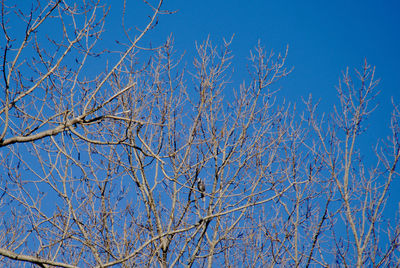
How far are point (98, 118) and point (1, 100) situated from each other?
110cm

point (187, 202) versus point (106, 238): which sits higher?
point (187, 202)

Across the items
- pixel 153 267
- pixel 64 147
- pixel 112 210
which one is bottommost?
pixel 153 267

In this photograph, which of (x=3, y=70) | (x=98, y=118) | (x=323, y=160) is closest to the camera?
(x=3, y=70)

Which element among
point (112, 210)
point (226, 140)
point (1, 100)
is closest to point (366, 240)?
point (226, 140)

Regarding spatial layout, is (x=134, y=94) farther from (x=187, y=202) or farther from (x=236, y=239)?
(x=236, y=239)

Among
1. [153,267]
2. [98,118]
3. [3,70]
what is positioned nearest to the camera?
[3,70]

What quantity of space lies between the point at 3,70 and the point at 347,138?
493cm

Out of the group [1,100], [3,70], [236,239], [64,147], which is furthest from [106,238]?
[3,70]

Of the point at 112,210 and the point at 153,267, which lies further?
the point at 112,210

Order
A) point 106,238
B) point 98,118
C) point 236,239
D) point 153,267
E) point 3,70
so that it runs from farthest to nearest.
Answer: point 236,239 → point 106,238 → point 153,267 → point 98,118 → point 3,70

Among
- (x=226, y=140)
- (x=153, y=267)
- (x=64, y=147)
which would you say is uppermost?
(x=226, y=140)

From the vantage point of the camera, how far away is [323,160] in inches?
229

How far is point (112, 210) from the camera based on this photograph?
Answer: 16.7 feet

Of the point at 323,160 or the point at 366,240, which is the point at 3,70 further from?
the point at 366,240
